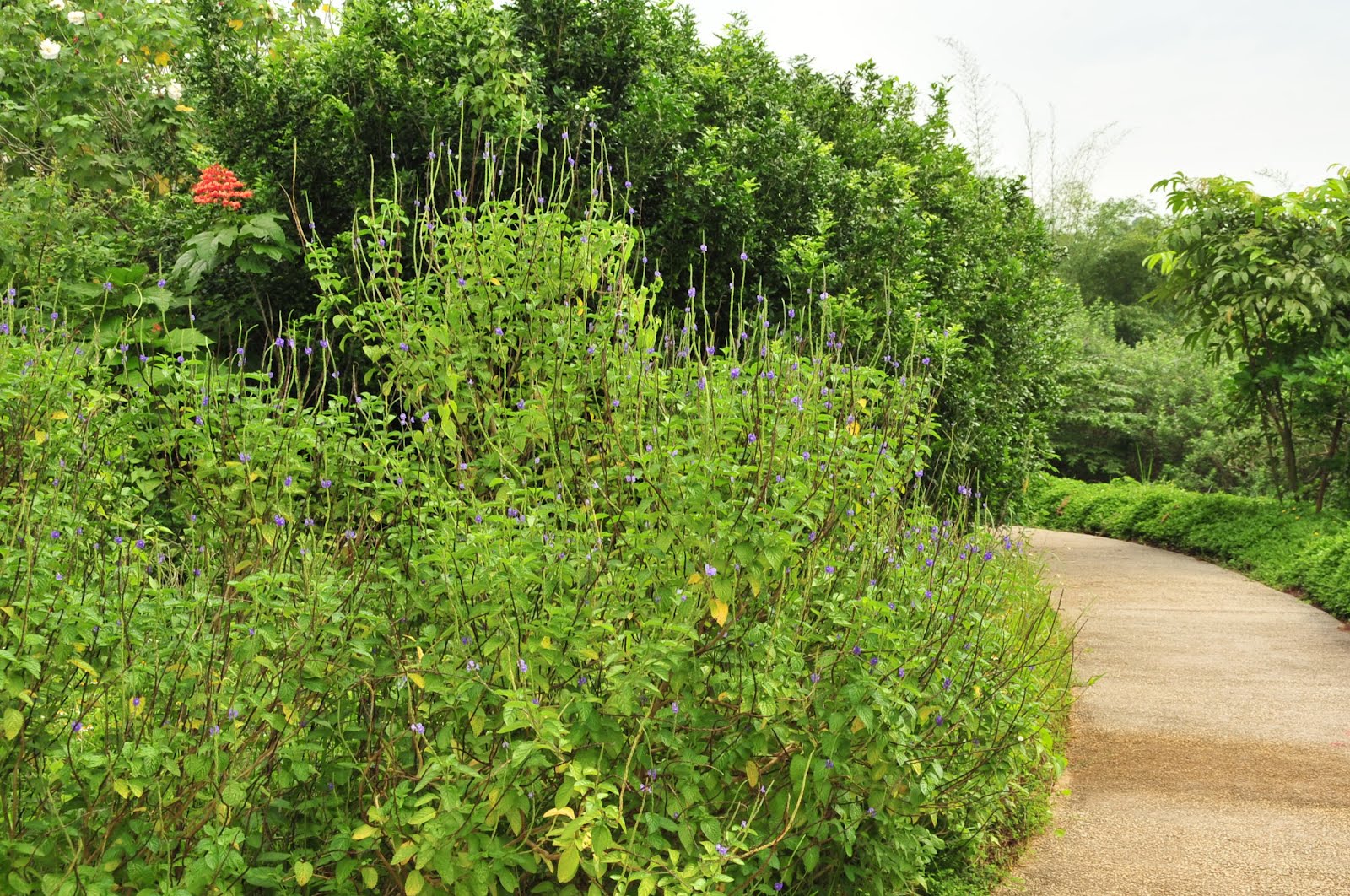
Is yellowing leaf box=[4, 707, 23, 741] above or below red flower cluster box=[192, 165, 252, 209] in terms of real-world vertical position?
below

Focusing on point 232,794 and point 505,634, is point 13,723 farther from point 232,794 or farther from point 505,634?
point 505,634

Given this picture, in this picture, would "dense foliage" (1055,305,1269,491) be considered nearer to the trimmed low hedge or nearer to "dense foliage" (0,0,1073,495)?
the trimmed low hedge

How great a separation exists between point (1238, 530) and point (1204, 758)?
7.02 metres

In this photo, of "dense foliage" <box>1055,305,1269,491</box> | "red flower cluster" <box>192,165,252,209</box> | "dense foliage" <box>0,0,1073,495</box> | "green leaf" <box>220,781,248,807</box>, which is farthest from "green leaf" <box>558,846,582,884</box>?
"dense foliage" <box>1055,305,1269,491</box>

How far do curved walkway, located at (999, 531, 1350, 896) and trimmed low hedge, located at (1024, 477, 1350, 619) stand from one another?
59 centimetres

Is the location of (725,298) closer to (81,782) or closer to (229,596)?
(229,596)

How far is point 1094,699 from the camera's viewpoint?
6012mm

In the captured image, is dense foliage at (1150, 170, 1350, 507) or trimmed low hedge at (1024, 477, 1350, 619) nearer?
trimmed low hedge at (1024, 477, 1350, 619)

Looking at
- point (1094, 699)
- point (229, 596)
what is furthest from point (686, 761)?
point (1094, 699)

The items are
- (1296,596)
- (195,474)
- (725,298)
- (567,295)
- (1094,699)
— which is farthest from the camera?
(1296,596)

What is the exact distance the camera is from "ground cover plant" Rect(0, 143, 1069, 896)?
2533 mm

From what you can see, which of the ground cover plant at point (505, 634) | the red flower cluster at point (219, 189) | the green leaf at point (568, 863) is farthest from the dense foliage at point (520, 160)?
the green leaf at point (568, 863)

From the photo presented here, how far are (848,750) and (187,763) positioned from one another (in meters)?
1.64

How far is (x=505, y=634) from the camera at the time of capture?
277 cm
